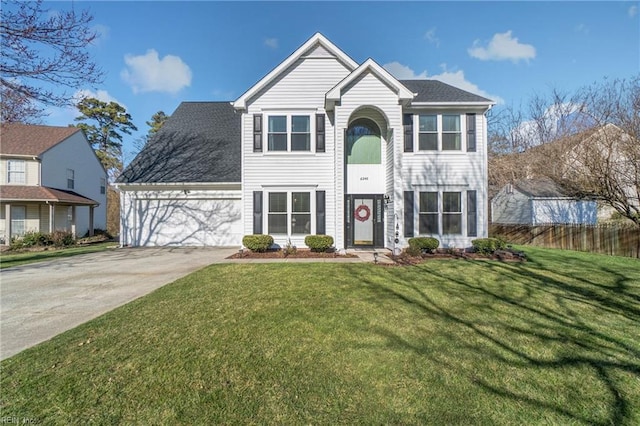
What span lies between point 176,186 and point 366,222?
9.63 metres

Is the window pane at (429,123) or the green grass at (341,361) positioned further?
the window pane at (429,123)

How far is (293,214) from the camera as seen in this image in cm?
1155

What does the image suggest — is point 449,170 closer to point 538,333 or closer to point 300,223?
point 300,223

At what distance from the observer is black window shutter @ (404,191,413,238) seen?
37.3ft

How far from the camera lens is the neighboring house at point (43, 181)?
1747 centimetres

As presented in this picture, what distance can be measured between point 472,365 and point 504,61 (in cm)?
1978

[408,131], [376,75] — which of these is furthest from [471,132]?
[376,75]

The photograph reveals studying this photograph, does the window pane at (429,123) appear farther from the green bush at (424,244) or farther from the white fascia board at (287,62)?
the green bush at (424,244)

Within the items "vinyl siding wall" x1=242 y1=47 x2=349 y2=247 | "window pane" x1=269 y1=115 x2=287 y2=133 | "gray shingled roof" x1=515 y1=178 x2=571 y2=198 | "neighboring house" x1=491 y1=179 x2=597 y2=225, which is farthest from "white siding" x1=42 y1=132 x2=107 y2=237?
"gray shingled roof" x1=515 y1=178 x2=571 y2=198

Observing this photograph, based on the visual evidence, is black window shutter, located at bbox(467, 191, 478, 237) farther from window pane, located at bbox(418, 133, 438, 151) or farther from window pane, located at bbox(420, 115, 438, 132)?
window pane, located at bbox(420, 115, 438, 132)

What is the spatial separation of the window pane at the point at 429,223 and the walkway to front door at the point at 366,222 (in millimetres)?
1662

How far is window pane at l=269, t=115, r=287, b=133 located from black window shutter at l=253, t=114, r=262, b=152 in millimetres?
463

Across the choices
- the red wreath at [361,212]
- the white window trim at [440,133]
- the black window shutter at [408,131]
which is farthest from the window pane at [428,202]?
the red wreath at [361,212]

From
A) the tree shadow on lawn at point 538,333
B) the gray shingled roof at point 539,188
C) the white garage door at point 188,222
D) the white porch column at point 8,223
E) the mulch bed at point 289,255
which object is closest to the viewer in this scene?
the tree shadow on lawn at point 538,333
